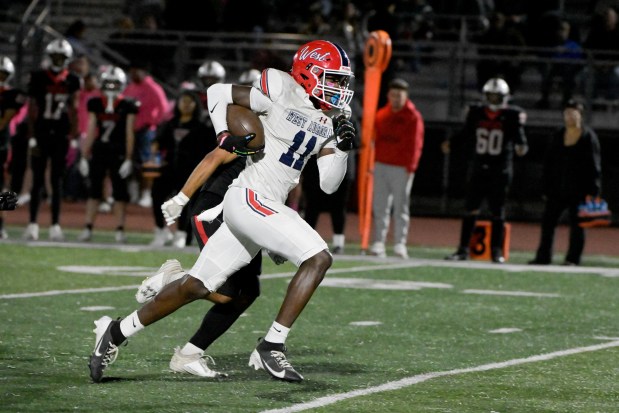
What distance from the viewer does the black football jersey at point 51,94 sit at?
1437 centimetres

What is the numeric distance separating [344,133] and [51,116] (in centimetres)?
848

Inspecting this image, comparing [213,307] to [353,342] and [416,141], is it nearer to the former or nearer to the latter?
[353,342]

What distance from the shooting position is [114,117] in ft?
47.0

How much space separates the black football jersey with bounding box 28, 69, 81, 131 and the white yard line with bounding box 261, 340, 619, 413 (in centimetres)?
775

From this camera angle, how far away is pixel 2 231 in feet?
47.8

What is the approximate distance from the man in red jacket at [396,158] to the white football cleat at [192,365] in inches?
292

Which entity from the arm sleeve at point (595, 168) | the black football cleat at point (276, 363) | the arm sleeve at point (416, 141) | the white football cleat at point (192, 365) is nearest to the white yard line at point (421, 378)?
the black football cleat at point (276, 363)

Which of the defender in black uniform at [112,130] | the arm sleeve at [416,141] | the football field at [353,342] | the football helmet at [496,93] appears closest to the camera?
the football field at [353,342]

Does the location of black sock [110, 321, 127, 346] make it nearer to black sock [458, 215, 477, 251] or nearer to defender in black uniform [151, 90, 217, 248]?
defender in black uniform [151, 90, 217, 248]

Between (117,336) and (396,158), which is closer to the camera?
(117,336)

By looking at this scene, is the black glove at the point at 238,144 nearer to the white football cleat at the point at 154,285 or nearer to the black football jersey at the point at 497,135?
the white football cleat at the point at 154,285

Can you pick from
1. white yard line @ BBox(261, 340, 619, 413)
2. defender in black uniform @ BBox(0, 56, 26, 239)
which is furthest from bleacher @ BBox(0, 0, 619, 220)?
white yard line @ BBox(261, 340, 619, 413)

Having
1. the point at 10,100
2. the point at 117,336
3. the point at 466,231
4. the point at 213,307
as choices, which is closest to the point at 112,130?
the point at 10,100

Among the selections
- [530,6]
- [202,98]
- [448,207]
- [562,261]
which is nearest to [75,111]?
[202,98]
